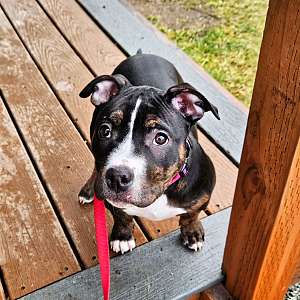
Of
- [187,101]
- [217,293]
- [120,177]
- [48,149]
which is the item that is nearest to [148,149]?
[120,177]

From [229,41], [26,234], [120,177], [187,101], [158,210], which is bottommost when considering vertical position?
[229,41]

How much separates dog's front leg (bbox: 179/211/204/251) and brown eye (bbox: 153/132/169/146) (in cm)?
55

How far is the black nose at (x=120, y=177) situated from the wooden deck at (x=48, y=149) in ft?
2.25

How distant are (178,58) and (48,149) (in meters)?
1.18

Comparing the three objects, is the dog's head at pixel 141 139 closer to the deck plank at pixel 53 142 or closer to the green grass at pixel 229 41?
the deck plank at pixel 53 142

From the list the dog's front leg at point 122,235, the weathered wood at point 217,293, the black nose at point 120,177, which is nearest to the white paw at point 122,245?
the dog's front leg at point 122,235

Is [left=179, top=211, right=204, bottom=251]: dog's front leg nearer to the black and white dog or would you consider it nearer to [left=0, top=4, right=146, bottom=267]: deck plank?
the black and white dog

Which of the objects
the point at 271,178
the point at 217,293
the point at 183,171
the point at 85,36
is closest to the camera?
the point at 271,178

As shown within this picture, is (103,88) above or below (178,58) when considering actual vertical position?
above

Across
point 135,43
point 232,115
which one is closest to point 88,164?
point 232,115

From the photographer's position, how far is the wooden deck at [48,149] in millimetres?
2354

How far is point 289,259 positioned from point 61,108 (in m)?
1.75

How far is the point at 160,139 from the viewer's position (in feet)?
6.02

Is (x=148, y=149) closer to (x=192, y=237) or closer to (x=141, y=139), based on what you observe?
(x=141, y=139)
